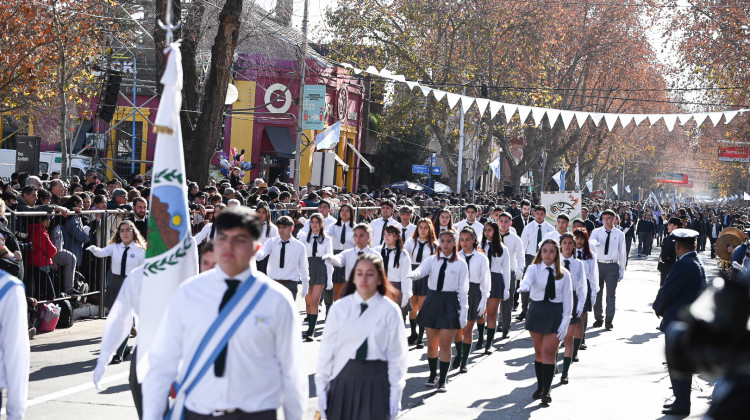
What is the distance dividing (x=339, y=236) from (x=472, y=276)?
399 cm

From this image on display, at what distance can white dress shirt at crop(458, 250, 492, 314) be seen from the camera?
1080 centimetres

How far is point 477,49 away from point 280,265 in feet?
88.3

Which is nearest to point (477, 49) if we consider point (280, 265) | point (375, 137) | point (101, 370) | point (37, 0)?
point (375, 137)

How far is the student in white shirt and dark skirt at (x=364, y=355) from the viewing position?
5.93 metres

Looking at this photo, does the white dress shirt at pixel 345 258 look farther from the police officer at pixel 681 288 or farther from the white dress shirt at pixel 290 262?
the police officer at pixel 681 288

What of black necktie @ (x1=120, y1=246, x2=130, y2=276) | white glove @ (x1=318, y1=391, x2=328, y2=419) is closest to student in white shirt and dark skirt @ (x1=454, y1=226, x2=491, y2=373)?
black necktie @ (x1=120, y1=246, x2=130, y2=276)

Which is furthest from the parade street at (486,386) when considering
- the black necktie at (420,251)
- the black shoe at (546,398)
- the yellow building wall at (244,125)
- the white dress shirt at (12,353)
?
the yellow building wall at (244,125)

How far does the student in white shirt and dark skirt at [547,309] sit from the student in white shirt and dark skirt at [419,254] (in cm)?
271

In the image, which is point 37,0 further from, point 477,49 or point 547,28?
point 547,28

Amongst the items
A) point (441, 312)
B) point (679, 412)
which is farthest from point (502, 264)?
point (679, 412)

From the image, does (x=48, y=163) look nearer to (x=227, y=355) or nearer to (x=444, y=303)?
(x=444, y=303)

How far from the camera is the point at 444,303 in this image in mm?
9859

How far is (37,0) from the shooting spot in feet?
57.7

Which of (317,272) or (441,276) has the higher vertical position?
(441,276)
